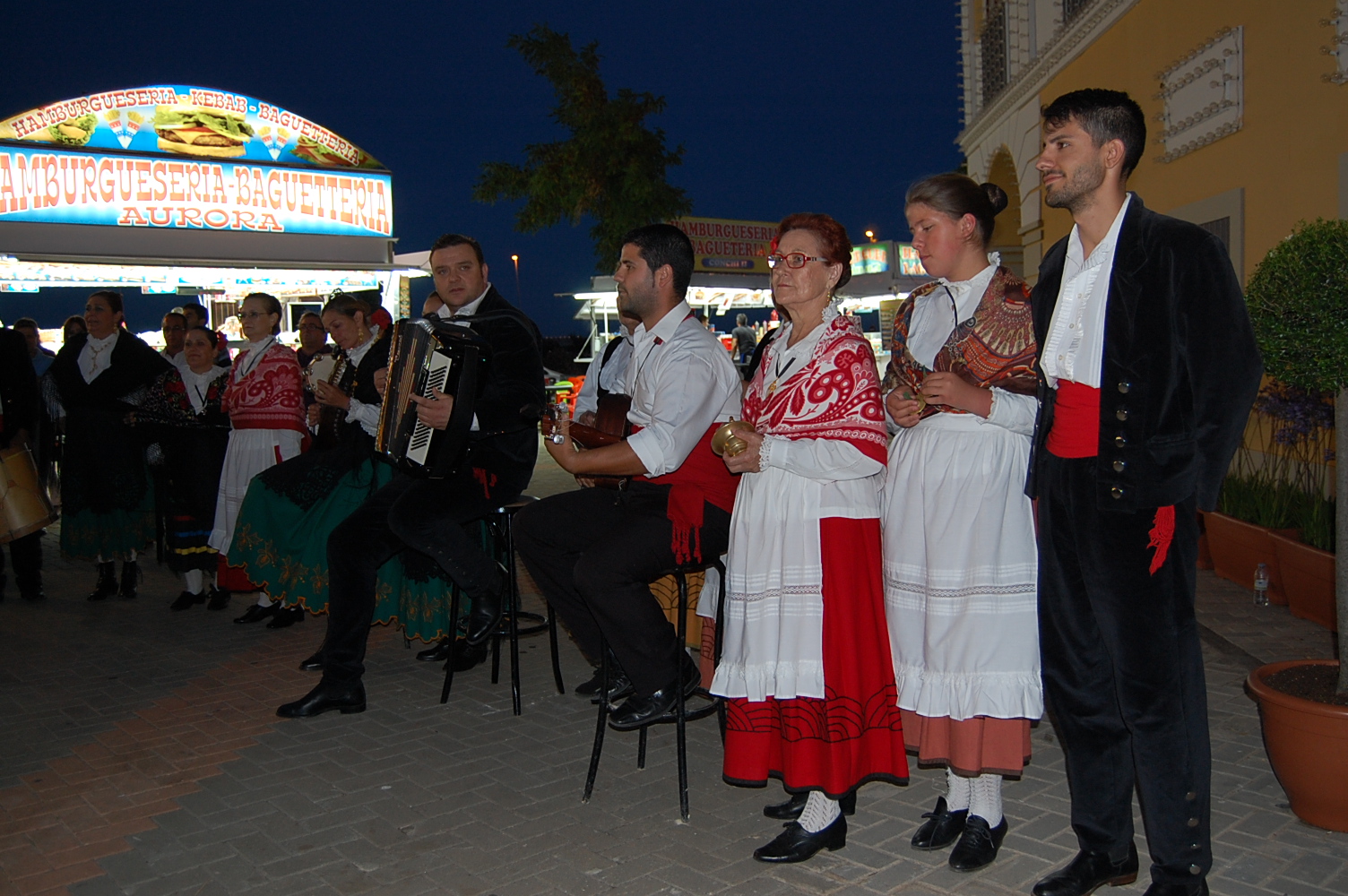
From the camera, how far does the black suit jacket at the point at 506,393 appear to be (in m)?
5.08

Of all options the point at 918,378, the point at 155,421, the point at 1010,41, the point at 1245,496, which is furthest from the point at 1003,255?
the point at 918,378

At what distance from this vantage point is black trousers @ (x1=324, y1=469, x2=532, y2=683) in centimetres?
495

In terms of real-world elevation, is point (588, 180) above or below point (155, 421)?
above

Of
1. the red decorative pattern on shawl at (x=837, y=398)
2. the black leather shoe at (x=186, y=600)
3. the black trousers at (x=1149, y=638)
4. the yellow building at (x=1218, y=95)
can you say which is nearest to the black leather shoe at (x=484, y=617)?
the red decorative pattern on shawl at (x=837, y=398)

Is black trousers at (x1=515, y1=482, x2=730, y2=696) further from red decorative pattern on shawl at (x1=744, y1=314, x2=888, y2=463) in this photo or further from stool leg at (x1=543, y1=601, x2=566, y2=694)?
stool leg at (x1=543, y1=601, x2=566, y2=694)

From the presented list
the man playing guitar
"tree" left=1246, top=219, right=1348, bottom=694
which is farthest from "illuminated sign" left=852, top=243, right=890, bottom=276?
"tree" left=1246, top=219, right=1348, bottom=694

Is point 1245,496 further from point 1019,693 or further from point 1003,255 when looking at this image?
point 1003,255

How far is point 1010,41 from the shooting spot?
13.3 meters

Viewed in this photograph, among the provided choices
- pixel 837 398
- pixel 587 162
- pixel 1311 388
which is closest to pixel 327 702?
pixel 837 398

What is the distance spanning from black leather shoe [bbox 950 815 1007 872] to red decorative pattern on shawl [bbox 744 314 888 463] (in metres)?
1.21

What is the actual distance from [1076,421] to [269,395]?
5.49 metres

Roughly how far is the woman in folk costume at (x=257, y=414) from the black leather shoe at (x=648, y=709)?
3890 mm

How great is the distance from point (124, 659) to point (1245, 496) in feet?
23.6

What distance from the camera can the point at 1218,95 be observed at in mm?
8367
